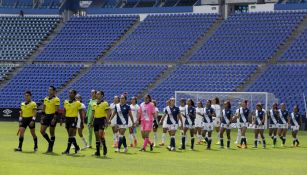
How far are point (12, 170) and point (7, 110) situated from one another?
141ft

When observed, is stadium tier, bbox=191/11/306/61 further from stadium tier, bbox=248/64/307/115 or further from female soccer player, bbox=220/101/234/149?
female soccer player, bbox=220/101/234/149

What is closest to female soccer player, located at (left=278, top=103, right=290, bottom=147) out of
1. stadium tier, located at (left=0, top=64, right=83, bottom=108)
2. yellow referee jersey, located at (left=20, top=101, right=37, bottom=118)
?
yellow referee jersey, located at (left=20, top=101, right=37, bottom=118)

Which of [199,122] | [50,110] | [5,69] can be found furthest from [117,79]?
[50,110]

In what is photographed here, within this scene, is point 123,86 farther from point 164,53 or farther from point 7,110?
point 7,110

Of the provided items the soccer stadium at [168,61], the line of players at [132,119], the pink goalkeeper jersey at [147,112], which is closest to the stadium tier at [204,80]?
the soccer stadium at [168,61]

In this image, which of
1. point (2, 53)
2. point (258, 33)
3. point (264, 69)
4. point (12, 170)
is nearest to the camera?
point (12, 170)

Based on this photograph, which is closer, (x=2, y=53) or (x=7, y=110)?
(x=7, y=110)

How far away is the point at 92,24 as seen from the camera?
77250mm

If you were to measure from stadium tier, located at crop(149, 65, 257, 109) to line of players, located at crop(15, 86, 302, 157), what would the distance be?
842 inches

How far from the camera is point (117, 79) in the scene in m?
68.1

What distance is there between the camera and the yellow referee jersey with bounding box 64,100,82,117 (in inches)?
1202

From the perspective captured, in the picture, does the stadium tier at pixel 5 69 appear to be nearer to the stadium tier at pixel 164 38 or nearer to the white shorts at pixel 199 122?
the stadium tier at pixel 164 38

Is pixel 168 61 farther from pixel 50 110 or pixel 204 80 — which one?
pixel 50 110

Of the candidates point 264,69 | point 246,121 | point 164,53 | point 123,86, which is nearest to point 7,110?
point 123,86
